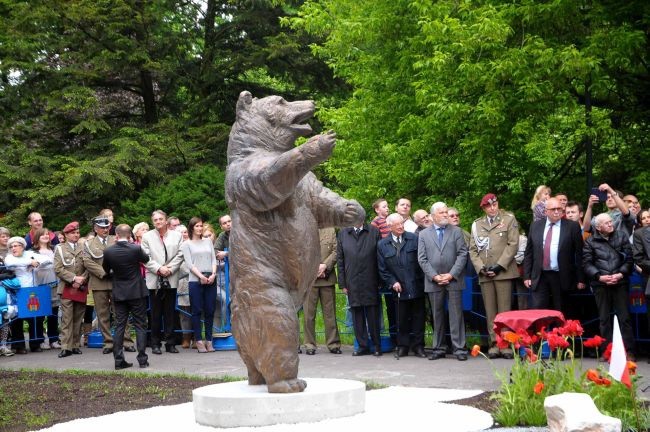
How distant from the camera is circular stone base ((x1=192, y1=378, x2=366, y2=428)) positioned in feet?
22.6

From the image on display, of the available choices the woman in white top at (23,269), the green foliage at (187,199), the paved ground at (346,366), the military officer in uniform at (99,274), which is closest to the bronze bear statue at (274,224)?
the paved ground at (346,366)

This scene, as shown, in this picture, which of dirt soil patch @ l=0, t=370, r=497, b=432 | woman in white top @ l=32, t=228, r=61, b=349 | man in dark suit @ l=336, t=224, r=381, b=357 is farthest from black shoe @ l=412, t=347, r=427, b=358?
woman in white top @ l=32, t=228, r=61, b=349

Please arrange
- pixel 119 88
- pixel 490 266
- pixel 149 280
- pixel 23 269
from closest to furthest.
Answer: pixel 490 266 → pixel 149 280 → pixel 23 269 → pixel 119 88

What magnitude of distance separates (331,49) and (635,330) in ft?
34.8

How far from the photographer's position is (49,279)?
16156mm

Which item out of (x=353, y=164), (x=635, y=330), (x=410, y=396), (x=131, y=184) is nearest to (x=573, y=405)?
(x=410, y=396)

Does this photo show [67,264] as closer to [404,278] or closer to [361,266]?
[361,266]

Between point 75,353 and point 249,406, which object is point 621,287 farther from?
point 75,353

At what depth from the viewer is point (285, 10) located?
79.3ft

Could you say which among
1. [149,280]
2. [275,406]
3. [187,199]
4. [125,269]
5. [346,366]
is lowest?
[346,366]

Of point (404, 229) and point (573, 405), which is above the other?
point (404, 229)

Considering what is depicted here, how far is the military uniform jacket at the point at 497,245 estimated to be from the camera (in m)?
13.0

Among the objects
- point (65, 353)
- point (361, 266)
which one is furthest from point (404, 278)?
point (65, 353)

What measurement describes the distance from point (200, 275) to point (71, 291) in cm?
235
